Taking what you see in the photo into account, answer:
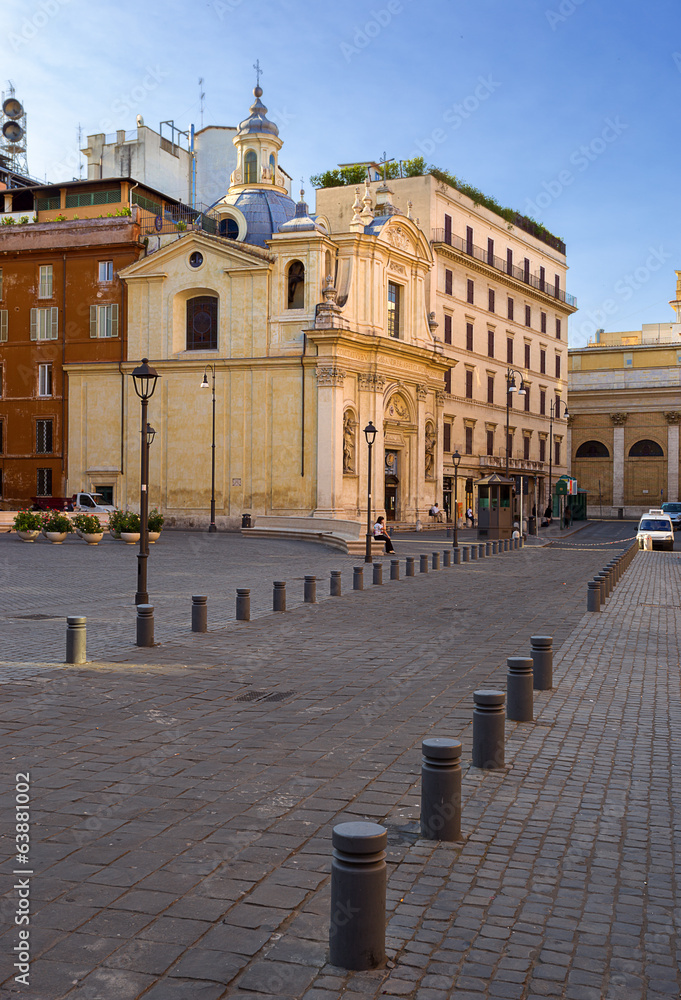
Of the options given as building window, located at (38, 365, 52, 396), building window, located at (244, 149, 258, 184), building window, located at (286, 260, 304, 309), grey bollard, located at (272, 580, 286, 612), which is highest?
building window, located at (244, 149, 258, 184)

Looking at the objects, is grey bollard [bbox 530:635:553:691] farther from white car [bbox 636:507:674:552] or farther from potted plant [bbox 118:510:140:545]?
white car [bbox 636:507:674:552]

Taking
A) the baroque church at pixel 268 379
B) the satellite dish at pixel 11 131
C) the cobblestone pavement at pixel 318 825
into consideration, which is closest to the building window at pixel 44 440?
the baroque church at pixel 268 379

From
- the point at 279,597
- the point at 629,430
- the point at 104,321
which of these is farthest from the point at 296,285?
the point at 629,430

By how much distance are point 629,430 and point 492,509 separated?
4399 centimetres

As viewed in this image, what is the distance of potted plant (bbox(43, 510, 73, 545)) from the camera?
3462 cm

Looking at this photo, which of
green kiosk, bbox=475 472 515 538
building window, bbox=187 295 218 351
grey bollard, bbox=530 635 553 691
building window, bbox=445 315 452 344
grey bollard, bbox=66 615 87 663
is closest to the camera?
grey bollard, bbox=530 635 553 691

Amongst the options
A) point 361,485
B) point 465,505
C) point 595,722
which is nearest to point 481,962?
point 595,722

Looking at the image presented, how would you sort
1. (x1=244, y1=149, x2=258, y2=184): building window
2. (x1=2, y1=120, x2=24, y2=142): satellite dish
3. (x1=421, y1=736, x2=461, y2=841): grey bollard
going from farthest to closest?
(x1=2, y1=120, x2=24, y2=142): satellite dish < (x1=244, y1=149, x2=258, y2=184): building window < (x1=421, y1=736, x2=461, y2=841): grey bollard

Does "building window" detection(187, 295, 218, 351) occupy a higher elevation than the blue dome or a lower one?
lower

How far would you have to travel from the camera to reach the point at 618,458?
81.9 m

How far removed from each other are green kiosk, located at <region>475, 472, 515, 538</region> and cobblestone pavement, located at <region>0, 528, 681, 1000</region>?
31.4 metres

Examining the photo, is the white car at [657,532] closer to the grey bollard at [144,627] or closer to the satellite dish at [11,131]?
the grey bollard at [144,627]

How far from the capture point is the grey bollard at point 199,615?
12898mm

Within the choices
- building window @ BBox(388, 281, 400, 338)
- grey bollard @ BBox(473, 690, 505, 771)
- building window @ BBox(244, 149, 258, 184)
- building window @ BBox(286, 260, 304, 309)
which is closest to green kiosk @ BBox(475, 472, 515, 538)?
building window @ BBox(388, 281, 400, 338)
